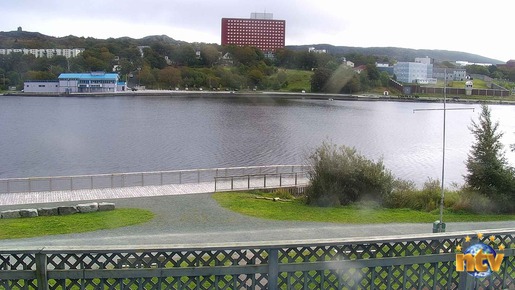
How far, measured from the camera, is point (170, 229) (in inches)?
541

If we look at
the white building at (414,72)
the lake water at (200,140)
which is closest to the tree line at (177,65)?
the white building at (414,72)

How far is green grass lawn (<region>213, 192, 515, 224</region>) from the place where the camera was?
1581 centimetres

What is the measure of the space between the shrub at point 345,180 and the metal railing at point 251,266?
1221cm

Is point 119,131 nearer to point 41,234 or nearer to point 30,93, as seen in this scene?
point 41,234

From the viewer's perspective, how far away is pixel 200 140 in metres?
48.6

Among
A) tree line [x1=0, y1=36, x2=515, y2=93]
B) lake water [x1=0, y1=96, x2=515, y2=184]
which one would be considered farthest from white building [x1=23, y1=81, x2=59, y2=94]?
lake water [x1=0, y1=96, x2=515, y2=184]

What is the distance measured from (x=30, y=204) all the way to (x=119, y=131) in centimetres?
4032

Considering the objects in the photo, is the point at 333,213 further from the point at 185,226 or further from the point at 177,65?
the point at 177,65

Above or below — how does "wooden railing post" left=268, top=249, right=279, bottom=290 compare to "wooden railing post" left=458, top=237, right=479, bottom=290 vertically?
above

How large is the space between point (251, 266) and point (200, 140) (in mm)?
42935

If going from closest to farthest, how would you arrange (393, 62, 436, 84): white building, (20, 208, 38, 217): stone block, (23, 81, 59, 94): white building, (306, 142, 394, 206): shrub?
(20, 208, 38, 217): stone block
(306, 142, 394, 206): shrub
(23, 81, 59, 94): white building
(393, 62, 436, 84): white building

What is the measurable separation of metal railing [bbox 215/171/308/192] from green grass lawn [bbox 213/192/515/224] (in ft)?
8.29

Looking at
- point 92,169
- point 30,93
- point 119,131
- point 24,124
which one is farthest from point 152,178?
point 30,93

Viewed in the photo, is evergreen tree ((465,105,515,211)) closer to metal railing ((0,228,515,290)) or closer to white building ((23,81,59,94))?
metal railing ((0,228,515,290))
